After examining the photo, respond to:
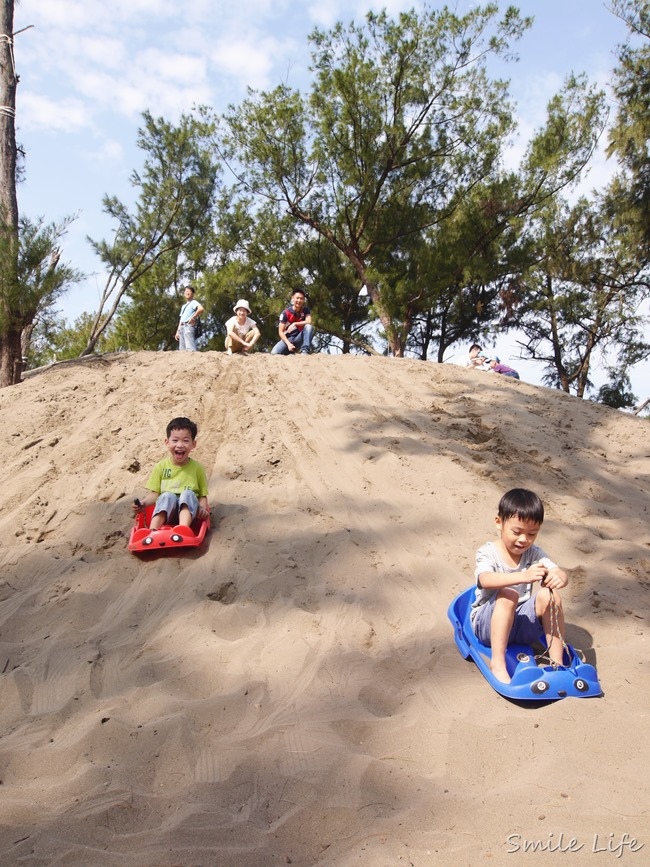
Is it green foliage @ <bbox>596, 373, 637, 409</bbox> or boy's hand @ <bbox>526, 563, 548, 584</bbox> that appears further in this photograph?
green foliage @ <bbox>596, 373, 637, 409</bbox>

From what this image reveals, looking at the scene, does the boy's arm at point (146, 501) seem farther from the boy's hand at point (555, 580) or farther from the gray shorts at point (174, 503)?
the boy's hand at point (555, 580)

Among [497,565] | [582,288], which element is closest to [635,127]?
[582,288]

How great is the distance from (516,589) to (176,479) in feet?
7.93

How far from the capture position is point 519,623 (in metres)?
3.37

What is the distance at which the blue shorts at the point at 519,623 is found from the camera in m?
3.33

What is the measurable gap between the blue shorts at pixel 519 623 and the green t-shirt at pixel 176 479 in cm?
214

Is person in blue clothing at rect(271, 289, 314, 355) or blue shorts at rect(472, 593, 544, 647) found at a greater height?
person in blue clothing at rect(271, 289, 314, 355)

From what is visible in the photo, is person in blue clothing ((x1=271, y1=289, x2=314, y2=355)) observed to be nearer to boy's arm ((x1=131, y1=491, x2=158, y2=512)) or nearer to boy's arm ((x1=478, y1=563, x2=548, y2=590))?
boy's arm ((x1=131, y1=491, x2=158, y2=512))

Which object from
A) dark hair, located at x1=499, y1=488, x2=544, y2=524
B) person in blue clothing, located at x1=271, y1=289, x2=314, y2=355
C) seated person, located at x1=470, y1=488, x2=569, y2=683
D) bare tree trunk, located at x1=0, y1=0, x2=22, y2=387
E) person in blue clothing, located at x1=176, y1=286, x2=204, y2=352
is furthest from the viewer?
person in blue clothing, located at x1=176, y1=286, x2=204, y2=352

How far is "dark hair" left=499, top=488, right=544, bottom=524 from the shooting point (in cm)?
331

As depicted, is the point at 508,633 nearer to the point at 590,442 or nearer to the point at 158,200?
the point at 590,442

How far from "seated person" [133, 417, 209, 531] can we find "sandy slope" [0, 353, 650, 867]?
0.24 metres

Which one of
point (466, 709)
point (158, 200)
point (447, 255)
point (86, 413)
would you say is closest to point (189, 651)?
point (466, 709)

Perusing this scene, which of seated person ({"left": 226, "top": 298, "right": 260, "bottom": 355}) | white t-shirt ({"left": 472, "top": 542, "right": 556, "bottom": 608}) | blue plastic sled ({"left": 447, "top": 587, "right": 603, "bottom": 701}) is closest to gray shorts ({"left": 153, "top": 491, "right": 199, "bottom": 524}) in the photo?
white t-shirt ({"left": 472, "top": 542, "right": 556, "bottom": 608})
